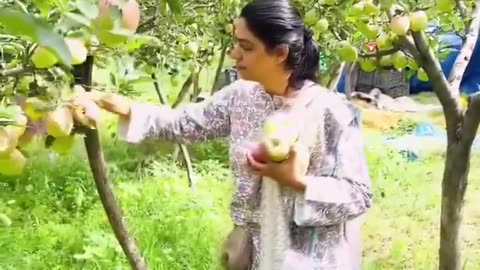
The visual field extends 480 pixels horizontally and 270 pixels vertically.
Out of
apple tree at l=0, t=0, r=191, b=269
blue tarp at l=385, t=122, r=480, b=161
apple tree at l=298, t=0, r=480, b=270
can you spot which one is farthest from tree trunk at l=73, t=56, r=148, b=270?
blue tarp at l=385, t=122, r=480, b=161

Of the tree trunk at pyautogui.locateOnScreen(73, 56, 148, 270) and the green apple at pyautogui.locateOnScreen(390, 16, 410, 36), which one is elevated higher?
the green apple at pyautogui.locateOnScreen(390, 16, 410, 36)

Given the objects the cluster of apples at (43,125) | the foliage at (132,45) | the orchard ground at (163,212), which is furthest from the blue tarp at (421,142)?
the cluster of apples at (43,125)

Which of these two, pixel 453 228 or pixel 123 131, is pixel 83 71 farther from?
pixel 453 228

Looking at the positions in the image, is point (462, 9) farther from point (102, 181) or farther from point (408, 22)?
point (102, 181)

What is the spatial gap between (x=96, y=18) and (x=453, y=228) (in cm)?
153

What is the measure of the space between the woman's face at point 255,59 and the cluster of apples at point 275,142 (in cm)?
11

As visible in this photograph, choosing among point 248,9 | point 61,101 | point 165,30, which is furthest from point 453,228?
point 61,101

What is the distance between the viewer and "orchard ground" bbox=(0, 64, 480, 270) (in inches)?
125

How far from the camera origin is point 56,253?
3.22 m

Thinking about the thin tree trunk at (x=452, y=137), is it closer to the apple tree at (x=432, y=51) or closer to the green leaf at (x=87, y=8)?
the apple tree at (x=432, y=51)

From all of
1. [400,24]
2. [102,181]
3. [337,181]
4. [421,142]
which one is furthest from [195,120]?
[421,142]

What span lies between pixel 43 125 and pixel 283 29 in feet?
1.92

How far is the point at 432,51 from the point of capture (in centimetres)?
204

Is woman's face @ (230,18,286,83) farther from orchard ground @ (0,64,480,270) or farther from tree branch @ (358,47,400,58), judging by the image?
orchard ground @ (0,64,480,270)
